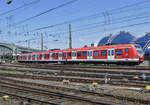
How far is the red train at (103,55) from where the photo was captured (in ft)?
72.1

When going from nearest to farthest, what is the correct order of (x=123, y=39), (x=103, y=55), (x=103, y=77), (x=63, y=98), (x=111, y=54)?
(x=63, y=98) < (x=103, y=77) < (x=111, y=54) < (x=103, y=55) < (x=123, y=39)

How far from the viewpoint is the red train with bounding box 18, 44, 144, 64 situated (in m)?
22.0

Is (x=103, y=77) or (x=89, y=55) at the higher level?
(x=89, y=55)

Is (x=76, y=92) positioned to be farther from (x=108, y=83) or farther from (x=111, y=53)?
(x=111, y=53)

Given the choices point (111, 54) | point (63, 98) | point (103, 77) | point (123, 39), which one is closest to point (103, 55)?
point (111, 54)

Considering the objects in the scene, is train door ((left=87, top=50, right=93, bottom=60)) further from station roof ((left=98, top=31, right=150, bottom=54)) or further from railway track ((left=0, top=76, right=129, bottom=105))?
station roof ((left=98, top=31, right=150, bottom=54))

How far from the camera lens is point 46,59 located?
36.8m

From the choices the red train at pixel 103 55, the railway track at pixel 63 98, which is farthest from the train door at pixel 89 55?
the railway track at pixel 63 98

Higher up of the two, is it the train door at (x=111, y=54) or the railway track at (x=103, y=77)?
the train door at (x=111, y=54)

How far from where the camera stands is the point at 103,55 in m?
24.6

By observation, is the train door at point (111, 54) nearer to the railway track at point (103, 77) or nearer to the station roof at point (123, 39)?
the railway track at point (103, 77)

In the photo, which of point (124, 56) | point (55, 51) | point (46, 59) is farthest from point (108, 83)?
point (46, 59)

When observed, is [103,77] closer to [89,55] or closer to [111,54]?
[111,54]

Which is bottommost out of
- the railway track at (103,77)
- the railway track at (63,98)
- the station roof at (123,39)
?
the railway track at (63,98)
